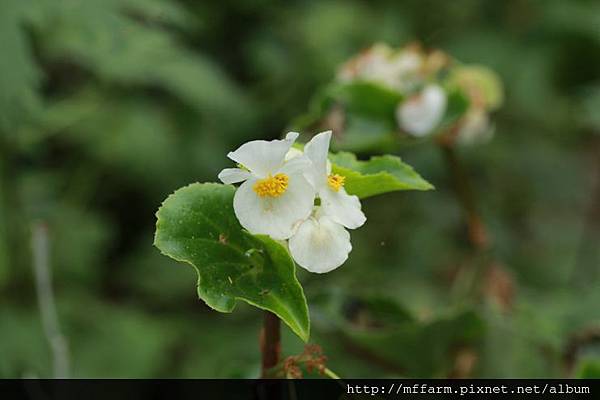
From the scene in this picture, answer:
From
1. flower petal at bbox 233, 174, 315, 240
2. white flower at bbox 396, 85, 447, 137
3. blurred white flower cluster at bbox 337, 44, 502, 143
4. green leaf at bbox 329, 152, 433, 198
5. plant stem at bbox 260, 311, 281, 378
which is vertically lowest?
plant stem at bbox 260, 311, 281, 378

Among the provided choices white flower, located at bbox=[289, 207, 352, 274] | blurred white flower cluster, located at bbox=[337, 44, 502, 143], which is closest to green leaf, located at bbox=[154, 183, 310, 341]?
white flower, located at bbox=[289, 207, 352, 274]

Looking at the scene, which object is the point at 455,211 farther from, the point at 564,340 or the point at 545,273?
the point at 564,340

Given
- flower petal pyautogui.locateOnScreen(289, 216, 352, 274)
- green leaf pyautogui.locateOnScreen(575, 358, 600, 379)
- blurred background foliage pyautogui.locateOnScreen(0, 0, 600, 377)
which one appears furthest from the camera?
blurred background foliage pyautogui.locateOnScreen(0, 0, 600, 377)

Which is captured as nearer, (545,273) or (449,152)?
(449,152)

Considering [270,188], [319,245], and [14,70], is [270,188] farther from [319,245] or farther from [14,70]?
[14,70]

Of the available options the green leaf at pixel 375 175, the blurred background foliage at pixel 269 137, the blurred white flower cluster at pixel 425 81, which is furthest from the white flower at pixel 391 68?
the green leaf at pixel 375 175

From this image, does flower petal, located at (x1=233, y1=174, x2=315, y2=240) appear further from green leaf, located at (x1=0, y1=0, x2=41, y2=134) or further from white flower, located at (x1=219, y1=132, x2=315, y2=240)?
green leaf, located at (x1=0, y1=0, x2=41, y2=134)

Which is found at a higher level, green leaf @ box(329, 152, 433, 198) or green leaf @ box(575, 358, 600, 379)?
green leaf @ box(329, 152, 433, 198)

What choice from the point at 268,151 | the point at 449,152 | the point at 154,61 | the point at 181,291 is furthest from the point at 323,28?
the point at 268,151
